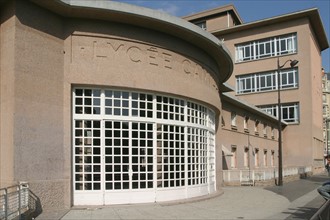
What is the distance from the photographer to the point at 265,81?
47750 millimetres

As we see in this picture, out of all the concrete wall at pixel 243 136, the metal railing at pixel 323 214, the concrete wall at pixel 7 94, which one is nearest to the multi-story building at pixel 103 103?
the concrete wall at pixel 7 94

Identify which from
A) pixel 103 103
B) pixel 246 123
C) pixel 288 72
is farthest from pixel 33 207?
pixel 288 72

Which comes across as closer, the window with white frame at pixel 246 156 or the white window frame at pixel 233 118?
the white window frame at pixel 233 118

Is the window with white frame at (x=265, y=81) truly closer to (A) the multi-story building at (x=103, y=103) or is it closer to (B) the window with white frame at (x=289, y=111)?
(B) the window with white frame at (x=289, y=111)

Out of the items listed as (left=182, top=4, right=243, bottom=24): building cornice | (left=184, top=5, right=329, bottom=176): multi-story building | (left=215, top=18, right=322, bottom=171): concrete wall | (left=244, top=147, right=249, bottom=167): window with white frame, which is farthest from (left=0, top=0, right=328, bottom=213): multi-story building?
(left=182, top=4, right=243, bottom=24): building cornice

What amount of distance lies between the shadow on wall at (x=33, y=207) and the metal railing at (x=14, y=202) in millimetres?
291

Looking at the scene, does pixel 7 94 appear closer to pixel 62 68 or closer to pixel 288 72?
pixel 62 68

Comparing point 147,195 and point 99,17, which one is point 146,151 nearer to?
point 147,195

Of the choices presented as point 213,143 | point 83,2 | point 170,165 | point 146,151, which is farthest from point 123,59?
point 213,143

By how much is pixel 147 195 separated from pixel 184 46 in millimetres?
5531

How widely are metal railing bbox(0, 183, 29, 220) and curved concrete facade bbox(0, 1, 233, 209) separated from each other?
61 centimetres

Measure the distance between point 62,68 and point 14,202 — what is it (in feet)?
14.0

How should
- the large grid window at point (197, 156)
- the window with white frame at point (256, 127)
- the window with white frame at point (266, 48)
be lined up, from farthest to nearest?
the window with white frame at point (266, 48)
the window with white frame at point (256, 127)
the large grid window at point (197, 156)

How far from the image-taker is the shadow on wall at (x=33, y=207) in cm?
1023
